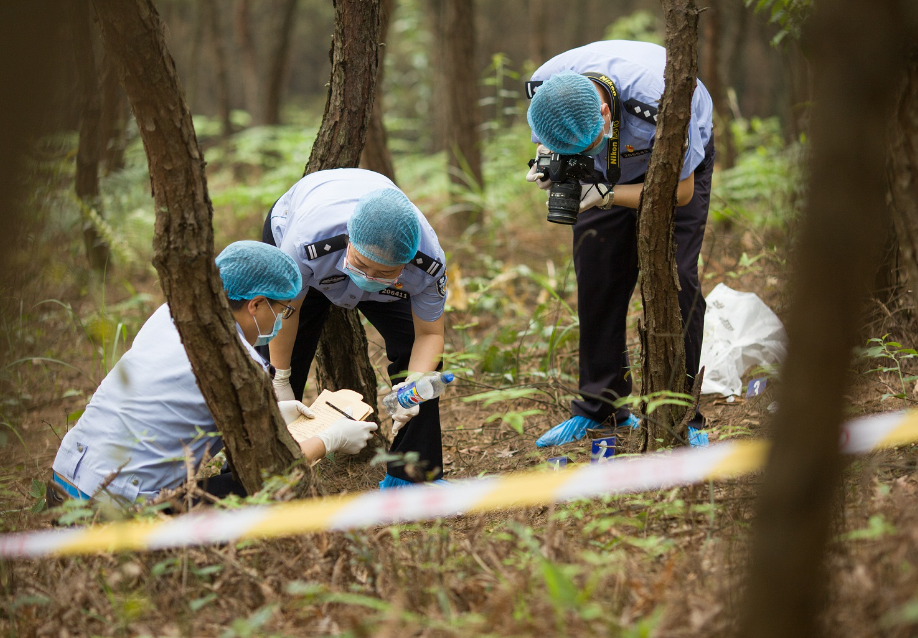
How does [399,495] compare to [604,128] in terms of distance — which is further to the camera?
[604,128]

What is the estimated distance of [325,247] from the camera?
9.72 ft

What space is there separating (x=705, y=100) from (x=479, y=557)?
90.6 inches

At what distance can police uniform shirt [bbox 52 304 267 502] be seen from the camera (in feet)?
8.04

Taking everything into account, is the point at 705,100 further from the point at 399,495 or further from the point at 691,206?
the point at 399,495

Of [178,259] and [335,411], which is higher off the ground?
[178,259]

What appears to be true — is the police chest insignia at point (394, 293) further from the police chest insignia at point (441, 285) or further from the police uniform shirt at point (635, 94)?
the police uniform shirt at point (635, 94)

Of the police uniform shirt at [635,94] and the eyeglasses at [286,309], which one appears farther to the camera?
the police uniform shirt at [635,94]

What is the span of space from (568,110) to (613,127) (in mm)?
262

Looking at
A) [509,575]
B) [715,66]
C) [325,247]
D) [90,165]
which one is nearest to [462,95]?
[715,66]

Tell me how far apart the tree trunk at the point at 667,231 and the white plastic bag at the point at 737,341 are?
121 centimetres

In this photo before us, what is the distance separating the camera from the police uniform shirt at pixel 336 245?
2.98 m

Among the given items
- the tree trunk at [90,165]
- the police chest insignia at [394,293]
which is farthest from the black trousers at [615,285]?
the tree trunk at [90,165]

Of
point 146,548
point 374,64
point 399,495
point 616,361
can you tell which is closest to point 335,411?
point 399,495

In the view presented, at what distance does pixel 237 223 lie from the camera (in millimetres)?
8039
